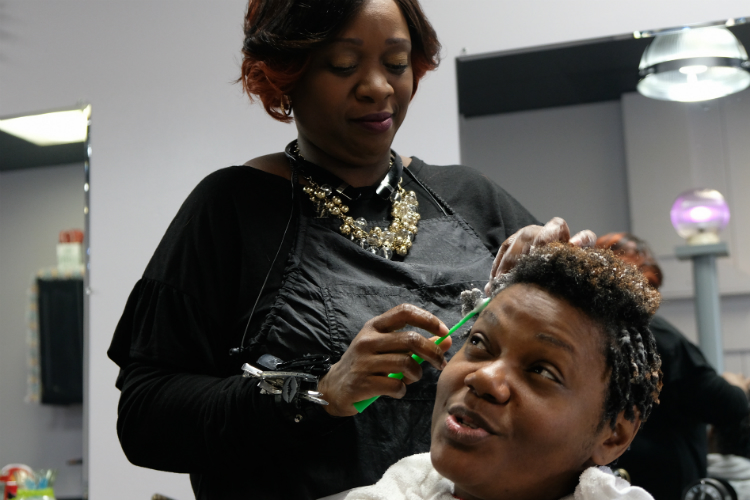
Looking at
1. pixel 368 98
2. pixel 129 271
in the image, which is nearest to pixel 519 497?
pixel 368 98

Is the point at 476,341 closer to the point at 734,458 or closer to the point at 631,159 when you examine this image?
the point at 631,159

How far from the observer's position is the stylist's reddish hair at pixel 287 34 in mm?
1354

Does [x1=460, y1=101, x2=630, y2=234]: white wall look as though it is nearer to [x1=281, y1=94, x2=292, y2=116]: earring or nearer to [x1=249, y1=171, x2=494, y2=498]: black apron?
[x1=249, y1=171, x2=494, y2=498]: black apron

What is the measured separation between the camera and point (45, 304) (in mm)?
2818

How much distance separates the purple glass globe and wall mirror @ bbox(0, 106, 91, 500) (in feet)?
6.46

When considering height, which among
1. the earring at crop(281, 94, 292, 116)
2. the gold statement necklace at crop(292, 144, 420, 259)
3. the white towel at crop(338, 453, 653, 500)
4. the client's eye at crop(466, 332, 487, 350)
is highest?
the earring at crop(281, 94, 292, 116)

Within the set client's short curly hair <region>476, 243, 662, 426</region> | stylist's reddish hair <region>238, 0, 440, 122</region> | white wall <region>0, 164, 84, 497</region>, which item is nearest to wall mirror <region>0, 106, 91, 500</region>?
white wall <region>0, 164, 84, 497</region>

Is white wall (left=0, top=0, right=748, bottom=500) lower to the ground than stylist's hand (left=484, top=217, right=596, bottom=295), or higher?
higher

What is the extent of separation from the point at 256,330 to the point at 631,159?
139 centimetres

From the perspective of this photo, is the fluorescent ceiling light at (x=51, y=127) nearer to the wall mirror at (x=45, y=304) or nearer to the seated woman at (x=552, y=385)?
the wall mirror at (x=45, y=304)

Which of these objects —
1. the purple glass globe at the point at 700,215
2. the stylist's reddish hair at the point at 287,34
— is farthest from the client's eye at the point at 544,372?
the purple glass globe at the point at 700,215

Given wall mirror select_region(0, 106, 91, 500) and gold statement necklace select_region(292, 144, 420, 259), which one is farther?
wall mirror select_region(0, 106, 91, 500)

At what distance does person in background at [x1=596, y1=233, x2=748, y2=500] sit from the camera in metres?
2.19

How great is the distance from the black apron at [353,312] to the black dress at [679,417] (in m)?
1.01
